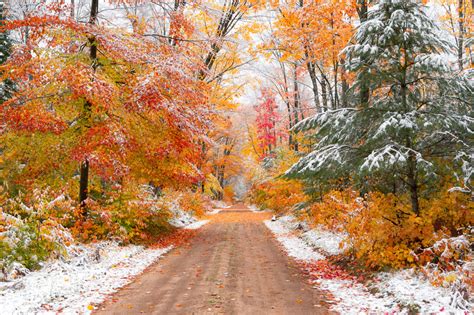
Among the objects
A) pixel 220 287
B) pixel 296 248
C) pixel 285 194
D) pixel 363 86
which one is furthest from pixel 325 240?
pixel 285 194

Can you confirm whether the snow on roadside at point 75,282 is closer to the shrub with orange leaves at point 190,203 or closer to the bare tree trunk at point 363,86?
the bare tree trunk at point 363,86

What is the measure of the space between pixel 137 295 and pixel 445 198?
6.43 meters

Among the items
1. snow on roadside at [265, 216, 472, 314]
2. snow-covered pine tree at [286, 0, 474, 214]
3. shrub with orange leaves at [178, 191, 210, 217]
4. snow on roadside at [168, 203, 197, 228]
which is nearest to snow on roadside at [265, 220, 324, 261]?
snow on roadside at [265, 216, 472, 314]

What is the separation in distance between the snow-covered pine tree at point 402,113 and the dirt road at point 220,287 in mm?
2617

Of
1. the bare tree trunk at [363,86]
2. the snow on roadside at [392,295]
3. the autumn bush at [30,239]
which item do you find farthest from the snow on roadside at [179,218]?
the snow on roadside at [392,295]

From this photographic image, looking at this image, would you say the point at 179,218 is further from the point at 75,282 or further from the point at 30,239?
the point at 75,282

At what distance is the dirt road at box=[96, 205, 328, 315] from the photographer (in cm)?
632

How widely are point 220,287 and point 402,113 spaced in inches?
209

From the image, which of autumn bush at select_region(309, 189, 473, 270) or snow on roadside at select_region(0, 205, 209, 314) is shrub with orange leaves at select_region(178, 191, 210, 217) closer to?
snow on roadside at select_region(0, 205, 209, 314)

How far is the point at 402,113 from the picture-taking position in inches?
317

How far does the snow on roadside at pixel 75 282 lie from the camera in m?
6.31

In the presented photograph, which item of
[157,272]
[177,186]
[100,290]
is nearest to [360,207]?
[157,272]

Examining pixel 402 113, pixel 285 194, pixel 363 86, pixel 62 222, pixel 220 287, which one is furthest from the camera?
pixel 285 194

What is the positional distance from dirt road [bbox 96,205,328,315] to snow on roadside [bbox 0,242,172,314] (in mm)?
408
